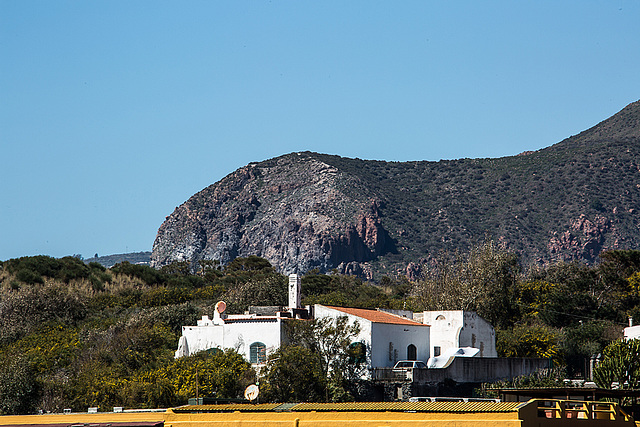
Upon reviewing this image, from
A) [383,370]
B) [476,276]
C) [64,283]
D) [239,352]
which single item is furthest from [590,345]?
[64,283]

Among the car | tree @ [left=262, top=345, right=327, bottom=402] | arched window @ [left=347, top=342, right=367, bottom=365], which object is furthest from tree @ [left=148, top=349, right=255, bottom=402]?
the car

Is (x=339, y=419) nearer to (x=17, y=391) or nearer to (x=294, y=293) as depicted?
(x=17, y=391)

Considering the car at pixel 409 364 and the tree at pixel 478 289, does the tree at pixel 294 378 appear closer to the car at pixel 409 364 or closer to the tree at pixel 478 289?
the car at pixel 409 364

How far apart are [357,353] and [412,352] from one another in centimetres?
549

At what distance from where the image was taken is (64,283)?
343ft

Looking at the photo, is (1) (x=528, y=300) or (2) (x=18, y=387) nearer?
(2) (x=18, y=387)

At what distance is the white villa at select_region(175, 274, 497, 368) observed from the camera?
5653 centimetres

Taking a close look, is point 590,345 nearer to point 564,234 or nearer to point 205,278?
point 205,278

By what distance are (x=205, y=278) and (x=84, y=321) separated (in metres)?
41.2

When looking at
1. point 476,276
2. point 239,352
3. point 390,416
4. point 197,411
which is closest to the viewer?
point 390,416

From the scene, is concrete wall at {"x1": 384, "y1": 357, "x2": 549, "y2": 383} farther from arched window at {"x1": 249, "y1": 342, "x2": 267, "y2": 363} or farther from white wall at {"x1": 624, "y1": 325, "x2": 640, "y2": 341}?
white wall at {"x1": 624, "y1": 325, "x2": 640, "y2": 341}

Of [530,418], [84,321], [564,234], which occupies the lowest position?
[530,418]

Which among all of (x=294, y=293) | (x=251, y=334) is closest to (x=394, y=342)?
(x=251, y=334)

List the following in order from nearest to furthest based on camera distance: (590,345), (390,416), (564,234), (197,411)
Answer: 1. (390,416)
2. (197,411)
3. (590,345)
4. (564,234)
